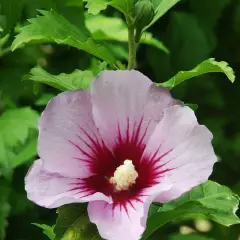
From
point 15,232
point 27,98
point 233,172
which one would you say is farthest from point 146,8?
point 233,172

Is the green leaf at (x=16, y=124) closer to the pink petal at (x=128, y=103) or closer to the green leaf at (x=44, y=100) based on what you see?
the green leaf at (x=44, y=100)

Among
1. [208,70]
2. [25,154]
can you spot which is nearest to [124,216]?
[208,70]

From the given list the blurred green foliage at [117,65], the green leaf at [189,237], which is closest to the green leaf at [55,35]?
the blurred green foliage at [117,65]

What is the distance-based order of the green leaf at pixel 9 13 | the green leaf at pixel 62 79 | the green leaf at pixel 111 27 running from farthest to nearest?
the green leaf at pixel 111 27
the green leaf at pixel 9 13
the green leaf at pixel 62 79

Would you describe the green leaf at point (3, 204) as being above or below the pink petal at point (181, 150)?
below

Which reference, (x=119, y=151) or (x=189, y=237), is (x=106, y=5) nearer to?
(x=119, y=151)

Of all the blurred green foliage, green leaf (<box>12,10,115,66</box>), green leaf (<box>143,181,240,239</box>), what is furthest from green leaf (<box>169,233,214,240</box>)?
green leaf (<box>12,10,115,66</box>)
